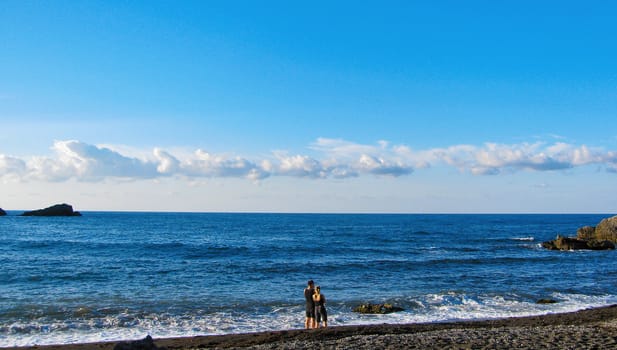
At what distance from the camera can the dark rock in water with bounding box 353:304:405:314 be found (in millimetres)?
21266

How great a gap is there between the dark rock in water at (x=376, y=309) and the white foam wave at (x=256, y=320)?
0.38 metres

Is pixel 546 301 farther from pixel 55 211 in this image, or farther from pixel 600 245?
pixel 55 211

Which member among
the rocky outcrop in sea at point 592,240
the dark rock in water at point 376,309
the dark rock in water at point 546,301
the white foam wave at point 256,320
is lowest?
the white foam wave at point 256,320

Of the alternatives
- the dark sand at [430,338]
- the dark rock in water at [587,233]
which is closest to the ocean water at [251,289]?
the dark sand at [430,338]

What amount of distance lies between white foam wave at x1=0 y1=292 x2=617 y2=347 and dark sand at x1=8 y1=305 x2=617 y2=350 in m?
1.27

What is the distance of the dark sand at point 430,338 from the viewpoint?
14.0 m

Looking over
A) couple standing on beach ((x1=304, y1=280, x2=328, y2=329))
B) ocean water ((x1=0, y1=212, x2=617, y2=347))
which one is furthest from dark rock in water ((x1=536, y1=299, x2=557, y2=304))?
couple standing on beach ((x1=304, y1=280, x2=328, y2=329))

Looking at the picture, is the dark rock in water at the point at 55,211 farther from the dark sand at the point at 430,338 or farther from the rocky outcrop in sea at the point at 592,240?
the dark sand at the point at 430,338

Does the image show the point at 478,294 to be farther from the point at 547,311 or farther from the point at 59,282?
the point at 59,282

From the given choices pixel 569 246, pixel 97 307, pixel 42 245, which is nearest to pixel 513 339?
pixel 97 307

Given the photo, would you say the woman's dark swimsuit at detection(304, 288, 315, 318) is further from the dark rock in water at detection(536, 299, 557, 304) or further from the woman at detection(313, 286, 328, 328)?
the dark rock in water at detection(536, 299, 557, 304)

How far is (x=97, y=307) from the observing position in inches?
856

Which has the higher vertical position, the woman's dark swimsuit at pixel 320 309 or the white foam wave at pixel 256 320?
the woman's dark swimsuit at pixel 320 309

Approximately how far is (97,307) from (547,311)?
20.8 metres
